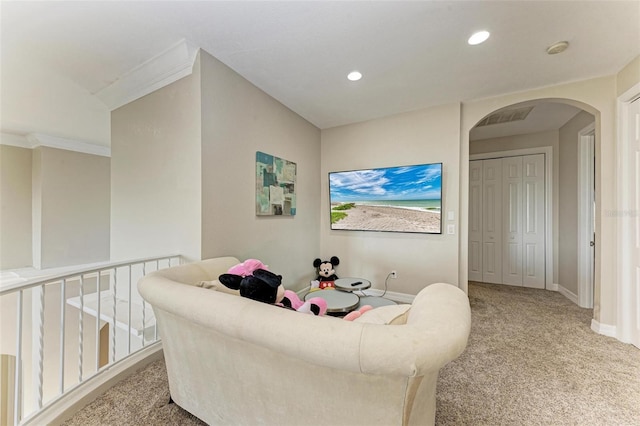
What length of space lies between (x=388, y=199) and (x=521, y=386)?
216 centimetres

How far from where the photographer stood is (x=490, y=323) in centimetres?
254

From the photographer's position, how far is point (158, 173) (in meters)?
2.28

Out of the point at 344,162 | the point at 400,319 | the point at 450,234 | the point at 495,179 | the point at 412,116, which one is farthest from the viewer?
the point at 495,179

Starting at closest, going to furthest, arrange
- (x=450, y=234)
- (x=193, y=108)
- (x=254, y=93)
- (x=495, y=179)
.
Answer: (x=193, y=108) < (x=254, y=93) < (x=450, y=234) < (x=495, y=179)

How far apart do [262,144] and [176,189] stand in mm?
978

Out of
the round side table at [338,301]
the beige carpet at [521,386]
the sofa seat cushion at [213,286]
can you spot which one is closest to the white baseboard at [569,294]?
the beige carpet at [521,386]

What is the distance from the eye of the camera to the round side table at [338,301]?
2.06m

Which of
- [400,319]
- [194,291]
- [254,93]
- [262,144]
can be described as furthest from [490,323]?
[254,93]

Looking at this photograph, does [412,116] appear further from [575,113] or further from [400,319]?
[400,319]

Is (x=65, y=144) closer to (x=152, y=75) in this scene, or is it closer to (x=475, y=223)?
(x=152, y=75)

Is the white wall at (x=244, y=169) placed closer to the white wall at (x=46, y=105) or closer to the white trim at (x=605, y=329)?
the white wall at (x=46, y=105)

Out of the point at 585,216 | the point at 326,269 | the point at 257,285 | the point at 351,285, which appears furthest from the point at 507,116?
the point at 257,285

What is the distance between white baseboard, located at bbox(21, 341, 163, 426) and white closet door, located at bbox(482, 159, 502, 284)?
4.74 m

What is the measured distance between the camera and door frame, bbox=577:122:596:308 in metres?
2.93
